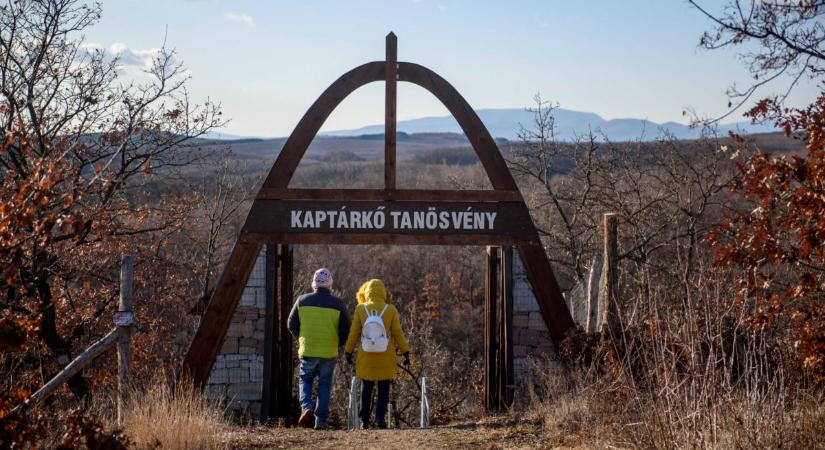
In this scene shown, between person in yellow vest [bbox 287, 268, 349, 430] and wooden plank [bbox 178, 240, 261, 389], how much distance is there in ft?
2.90

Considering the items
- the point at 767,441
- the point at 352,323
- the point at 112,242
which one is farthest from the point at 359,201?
the point at 112,242

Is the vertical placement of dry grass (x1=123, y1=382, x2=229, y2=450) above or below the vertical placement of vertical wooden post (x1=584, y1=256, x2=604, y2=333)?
below

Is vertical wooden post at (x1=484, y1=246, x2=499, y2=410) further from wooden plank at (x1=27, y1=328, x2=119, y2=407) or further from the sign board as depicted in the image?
wooden plank at (x1=27, y1=328, x2=119, y2=407)

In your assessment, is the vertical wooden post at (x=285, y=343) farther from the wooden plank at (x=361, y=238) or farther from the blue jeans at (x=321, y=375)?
the blue jeans at (x=321, y=375)

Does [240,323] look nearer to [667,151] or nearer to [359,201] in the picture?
[359,201]

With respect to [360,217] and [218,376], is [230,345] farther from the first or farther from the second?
[360,217]

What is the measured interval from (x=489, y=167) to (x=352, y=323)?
2384 millimetres

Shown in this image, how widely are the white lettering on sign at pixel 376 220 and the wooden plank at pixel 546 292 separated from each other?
35.2 inches

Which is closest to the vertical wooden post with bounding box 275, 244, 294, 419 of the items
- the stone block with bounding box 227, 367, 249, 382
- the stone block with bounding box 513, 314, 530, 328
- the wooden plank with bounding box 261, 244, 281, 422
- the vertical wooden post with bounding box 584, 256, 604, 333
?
the wooden plank with bounding box 261, 244, 281, 422

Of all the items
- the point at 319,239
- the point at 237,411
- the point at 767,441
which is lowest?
the point at 237,411

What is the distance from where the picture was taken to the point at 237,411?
33.4 feet

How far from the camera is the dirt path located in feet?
26.0

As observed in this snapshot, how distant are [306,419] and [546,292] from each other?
3.05 m

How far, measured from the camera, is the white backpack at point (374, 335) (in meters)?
9.35
